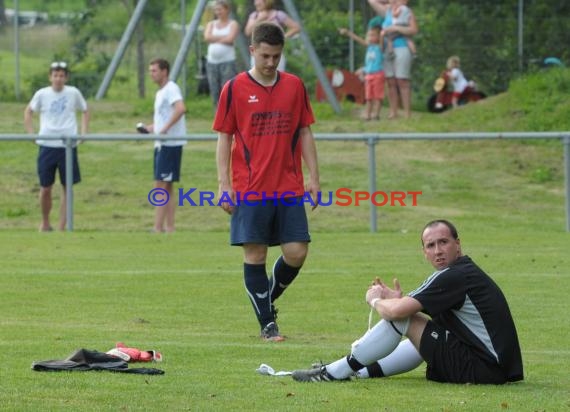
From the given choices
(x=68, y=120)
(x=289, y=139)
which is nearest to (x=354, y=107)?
(x=68, y=120)

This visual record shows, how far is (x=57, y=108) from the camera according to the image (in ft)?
65.0

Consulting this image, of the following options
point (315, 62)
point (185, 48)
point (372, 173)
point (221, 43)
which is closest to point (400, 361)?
point (372, 173)

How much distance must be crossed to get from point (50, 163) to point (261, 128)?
31.2 ft

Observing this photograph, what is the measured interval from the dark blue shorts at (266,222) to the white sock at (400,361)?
174 centimetres

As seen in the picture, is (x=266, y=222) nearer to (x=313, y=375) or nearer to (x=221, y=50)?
(x=313, y=375)

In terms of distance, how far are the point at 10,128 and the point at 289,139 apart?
15.1 m

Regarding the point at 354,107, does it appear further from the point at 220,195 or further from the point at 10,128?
the point at 220,195

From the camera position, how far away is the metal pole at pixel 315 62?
83.5 ft

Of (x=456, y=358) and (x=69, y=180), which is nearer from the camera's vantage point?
(x=456, y=358)

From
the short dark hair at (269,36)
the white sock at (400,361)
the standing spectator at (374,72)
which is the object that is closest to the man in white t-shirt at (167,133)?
the standing spectator at (374,72)

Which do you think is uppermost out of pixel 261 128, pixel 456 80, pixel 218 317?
pixel 456 80

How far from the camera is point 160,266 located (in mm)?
15750

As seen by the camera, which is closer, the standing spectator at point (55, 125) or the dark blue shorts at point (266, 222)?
the dark blue shorts at point (266, 222)

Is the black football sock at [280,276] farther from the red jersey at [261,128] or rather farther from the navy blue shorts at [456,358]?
the navy blue shorts at [456,358]
